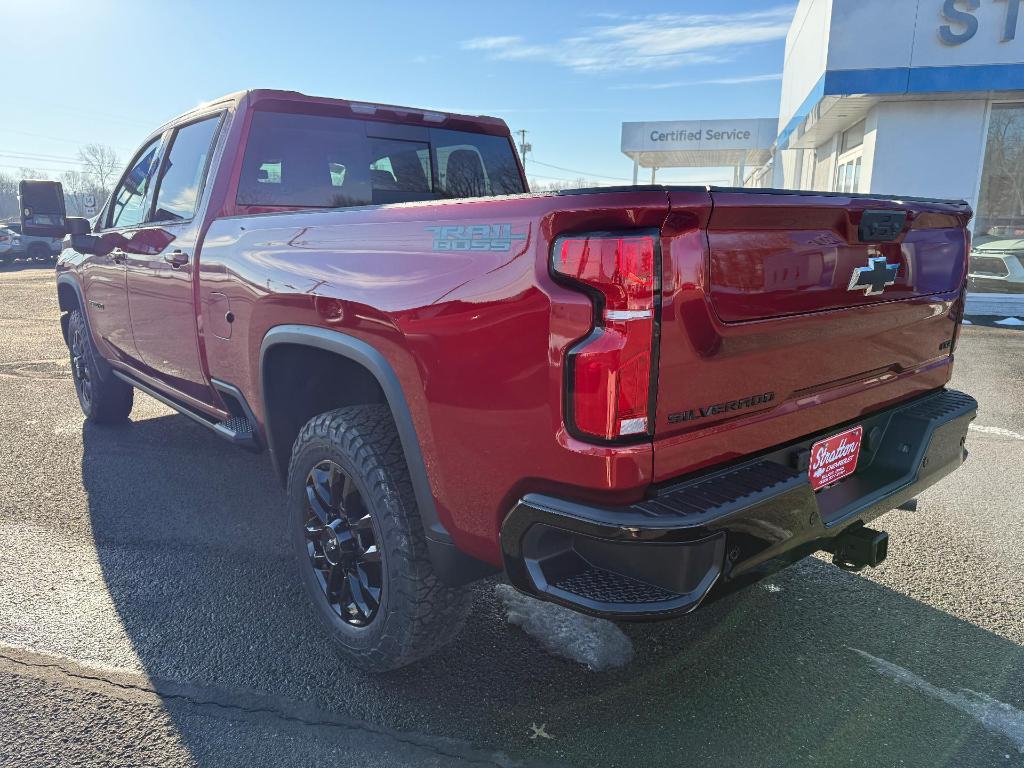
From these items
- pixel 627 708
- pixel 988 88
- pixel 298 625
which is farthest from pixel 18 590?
pixel 988 88

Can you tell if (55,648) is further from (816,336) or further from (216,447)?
(816,336)

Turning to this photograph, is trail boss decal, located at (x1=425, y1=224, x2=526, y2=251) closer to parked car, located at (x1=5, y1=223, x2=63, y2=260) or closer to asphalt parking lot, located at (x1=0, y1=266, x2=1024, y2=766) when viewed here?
asphalt parking lot, located at (x1=0, y1=266, x2=1024, y2=766)

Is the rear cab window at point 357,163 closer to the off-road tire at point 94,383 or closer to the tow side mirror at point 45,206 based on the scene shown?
the tow side mirror at point 45,206

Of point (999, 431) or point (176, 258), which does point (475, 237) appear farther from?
point (999, 431)

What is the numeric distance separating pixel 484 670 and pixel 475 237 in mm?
1527

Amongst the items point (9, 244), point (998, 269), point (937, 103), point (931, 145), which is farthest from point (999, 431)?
point (9, 244)

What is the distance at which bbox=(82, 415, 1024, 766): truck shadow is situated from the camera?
219 centimetres

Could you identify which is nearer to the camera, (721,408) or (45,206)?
(721,408)

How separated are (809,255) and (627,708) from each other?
1499 millimetres

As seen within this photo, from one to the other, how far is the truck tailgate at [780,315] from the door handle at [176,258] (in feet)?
8.46

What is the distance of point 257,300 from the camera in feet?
9.21

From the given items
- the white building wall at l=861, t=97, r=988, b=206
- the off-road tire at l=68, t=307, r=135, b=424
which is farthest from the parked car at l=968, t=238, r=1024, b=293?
the off-road tire at l=68, t=307, r=135, b=424

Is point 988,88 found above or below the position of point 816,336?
above

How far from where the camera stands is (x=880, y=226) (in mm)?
2141
